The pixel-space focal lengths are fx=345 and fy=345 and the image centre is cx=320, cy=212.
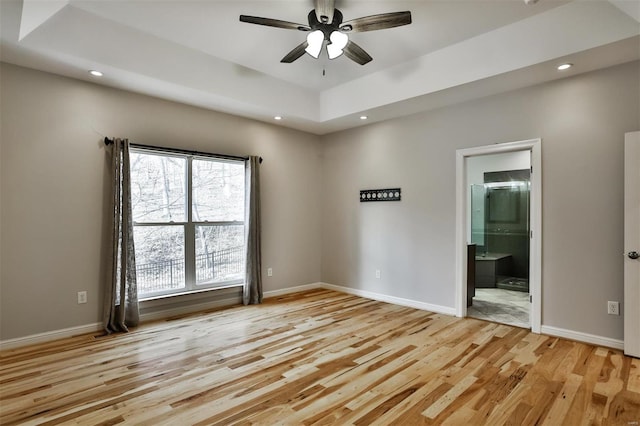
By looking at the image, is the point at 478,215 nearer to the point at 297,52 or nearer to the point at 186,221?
the point at 297,52

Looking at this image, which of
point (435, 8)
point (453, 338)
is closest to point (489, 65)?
point (435, 8)

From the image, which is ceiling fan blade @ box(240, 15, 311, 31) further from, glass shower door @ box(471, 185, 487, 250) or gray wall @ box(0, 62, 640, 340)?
glass shower door @ box(471, 185, 487, 250)

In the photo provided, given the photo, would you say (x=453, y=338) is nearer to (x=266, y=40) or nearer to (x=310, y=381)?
(x=310, y=381)

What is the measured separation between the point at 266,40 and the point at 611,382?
4.27 m

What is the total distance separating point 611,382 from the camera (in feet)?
8.48

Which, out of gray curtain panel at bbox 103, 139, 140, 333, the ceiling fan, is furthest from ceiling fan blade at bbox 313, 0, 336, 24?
gray curtain panel at bbox 103, 139, 140, 333

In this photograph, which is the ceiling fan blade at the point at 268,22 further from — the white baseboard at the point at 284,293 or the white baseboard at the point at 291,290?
the white baseboard at the point at 291,290

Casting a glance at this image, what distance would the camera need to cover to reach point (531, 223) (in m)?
3.77

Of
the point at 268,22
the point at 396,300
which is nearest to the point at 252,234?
the point at 396,300

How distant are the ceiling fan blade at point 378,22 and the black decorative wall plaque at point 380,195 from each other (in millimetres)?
2516

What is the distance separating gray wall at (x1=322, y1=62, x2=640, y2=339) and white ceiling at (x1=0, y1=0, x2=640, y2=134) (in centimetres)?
28

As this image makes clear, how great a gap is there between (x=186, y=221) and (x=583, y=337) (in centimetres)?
457

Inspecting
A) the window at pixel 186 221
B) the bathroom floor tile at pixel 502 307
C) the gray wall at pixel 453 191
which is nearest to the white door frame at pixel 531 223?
the gray wall at pixel 453 191

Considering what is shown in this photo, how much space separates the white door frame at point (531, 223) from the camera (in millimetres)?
3684
